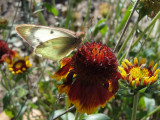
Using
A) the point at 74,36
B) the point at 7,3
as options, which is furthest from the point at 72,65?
the point at 7,3

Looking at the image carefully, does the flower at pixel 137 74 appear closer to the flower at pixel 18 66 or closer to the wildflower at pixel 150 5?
the wildflower at pixel 150 5

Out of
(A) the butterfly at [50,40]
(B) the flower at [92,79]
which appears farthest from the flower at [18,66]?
(B) the flower at [92,79]

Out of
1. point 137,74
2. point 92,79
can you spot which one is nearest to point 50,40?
point 92,79

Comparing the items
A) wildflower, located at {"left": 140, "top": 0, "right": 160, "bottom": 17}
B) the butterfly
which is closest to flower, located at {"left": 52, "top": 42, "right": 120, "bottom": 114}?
the butterfly

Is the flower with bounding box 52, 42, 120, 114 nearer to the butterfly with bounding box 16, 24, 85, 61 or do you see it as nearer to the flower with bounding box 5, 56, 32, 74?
the butterfly with bounding box 16, 24, 85, 61

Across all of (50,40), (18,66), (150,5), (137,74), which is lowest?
(18,66)

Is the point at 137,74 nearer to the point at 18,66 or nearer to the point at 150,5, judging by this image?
the point at 150,5
